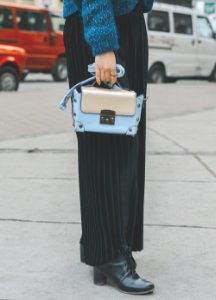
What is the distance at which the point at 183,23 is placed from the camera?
711 inches

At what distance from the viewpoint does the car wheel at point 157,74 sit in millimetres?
17250

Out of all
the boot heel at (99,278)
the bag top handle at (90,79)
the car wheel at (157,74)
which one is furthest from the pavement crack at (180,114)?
the car wheel at (157,74)

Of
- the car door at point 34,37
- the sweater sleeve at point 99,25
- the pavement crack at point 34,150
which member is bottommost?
the pavement crack at point 34,150

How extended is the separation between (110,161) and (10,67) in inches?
434

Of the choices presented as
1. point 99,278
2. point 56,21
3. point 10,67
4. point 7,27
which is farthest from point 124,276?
point 56,21

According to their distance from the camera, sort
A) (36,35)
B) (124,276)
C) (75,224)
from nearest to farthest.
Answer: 1. (124,276)
2. (75,224)
3. (36,35)

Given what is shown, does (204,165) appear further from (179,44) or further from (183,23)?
(183,23)

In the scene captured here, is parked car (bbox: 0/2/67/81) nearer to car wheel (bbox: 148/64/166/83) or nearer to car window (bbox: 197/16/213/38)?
car wheel (bbox: 148/64/166/83)

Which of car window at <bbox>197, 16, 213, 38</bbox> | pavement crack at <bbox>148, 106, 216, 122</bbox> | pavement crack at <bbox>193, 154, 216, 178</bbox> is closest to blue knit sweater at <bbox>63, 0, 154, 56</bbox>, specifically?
pavement crack at <bbox>193, 154, 216, 178</bbox>

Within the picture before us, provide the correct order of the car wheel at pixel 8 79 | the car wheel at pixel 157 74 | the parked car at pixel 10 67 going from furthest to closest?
the car wheel at pixel 157 74, the car wheel at pixel 8 79, the parked car at pixel 10 67

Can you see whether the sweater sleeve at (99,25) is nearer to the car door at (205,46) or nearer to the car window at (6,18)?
the car window at (6,18)

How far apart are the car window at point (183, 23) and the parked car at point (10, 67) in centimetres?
568

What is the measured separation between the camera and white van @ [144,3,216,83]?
17141 mm

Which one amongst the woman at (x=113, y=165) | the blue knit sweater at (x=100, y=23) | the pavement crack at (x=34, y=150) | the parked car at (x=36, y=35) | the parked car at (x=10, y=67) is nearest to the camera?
the blue knit sweater at (x=100, y=23)
